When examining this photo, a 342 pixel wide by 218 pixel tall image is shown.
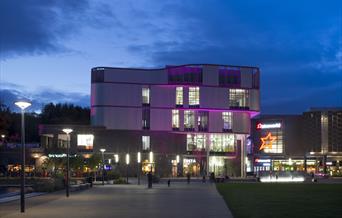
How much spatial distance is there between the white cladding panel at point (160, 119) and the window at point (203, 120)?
18.3 ft

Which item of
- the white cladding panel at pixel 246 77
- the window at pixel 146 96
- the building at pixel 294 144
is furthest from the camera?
the building at pixel 294 144

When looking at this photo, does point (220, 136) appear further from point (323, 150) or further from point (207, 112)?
point (323, 150)

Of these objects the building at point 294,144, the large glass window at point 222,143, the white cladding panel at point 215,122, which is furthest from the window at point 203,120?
the building at point 294,144

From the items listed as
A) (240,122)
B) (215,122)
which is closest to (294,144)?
(240,122)

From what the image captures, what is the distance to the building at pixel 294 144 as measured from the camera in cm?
14100

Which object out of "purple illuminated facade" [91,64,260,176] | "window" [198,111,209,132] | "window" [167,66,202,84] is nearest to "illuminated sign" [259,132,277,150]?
"purple illuminated facade" [91,64,260,176]

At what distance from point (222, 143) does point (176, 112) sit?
1144 cm

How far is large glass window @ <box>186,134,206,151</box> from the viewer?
116500mm

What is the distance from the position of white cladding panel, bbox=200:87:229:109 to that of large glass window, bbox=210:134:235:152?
234 inches

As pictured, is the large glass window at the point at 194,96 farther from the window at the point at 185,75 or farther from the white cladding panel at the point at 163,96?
the white cladding panel at the point at 163,96

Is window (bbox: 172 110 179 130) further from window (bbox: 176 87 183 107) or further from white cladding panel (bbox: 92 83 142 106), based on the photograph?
white cladding panel (bbox: 92 83 142 106)

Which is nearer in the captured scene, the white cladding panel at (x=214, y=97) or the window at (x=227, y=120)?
the white cladding panel at (x=214, y=97)

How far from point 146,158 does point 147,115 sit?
7947mm

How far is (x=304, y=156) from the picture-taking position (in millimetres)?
142625
